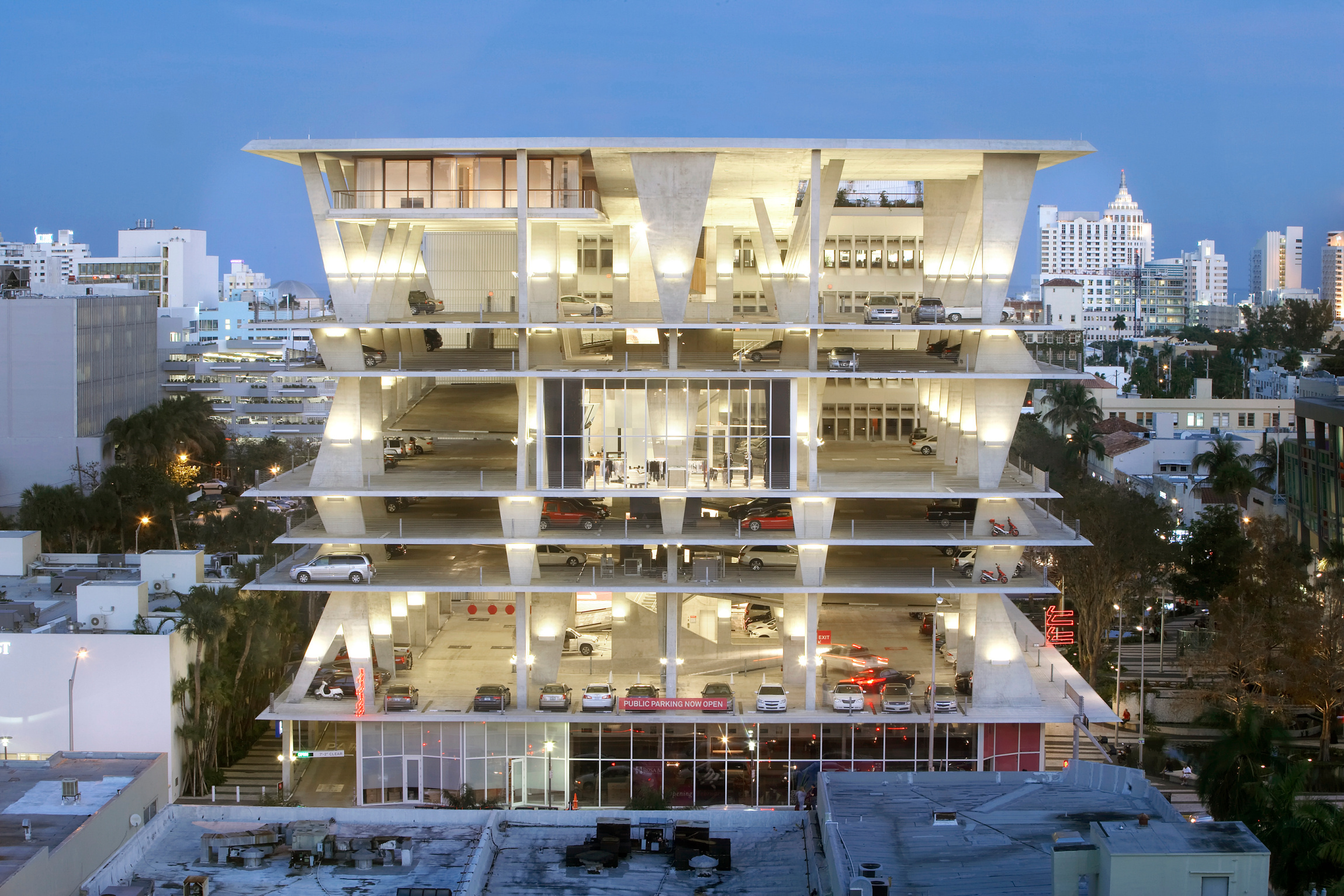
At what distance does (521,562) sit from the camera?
183 ft

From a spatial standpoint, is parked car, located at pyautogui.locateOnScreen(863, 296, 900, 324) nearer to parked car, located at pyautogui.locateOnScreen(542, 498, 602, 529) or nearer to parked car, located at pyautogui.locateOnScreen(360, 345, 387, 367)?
parked car, located at pyautogui.locateOnScreen(542, 498, 602, 529)

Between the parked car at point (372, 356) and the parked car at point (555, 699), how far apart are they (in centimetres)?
1483

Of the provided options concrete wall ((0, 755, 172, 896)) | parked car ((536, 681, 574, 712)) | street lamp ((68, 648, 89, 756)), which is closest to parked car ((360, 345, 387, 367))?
parked car ((536, 681, 574, 712))

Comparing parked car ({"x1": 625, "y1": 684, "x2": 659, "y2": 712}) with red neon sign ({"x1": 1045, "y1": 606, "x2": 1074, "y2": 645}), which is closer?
parked car ({"x1": 625, "y1": 684, "x2": 659, "y2": 712})

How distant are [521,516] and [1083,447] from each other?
71089 mm

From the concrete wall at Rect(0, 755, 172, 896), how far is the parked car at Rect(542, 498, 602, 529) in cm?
1738

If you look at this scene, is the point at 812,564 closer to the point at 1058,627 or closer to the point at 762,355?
the point at 762,355

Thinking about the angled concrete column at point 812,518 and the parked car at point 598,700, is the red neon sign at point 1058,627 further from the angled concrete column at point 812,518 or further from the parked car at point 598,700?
the parked car at point 598,700

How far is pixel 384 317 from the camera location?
181ft

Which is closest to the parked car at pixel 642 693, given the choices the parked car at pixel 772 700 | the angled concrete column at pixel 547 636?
the angled concrete column at pixel 547 636

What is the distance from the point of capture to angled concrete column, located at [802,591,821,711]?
2164 inches

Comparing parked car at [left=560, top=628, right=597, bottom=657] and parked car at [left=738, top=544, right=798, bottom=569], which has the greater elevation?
parked car at [left=738, top=544, right=798, bottom=569]

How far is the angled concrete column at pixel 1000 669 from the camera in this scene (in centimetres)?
5600

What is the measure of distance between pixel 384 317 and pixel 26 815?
72.8ft
